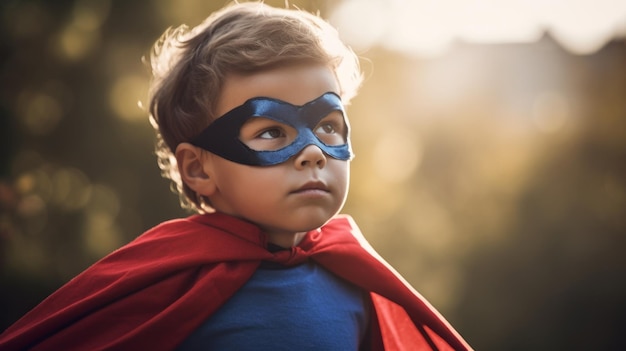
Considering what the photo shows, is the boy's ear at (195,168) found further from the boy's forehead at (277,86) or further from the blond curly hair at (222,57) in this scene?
the boy's forehead at (277,86)

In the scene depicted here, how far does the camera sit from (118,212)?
4.29m

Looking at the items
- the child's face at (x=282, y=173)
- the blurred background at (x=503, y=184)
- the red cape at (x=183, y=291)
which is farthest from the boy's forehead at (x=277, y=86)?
the blurred background at (x=503, y=184)

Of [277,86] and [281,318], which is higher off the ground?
[277,86]

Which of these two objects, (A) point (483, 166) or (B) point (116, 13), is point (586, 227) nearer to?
(A) point (483, 166)

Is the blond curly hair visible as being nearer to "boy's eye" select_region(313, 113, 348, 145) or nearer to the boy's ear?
the boy's ear

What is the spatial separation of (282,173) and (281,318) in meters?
0.47

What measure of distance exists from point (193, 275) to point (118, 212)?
2.40 metres

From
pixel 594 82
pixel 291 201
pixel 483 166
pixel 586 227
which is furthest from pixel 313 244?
pixel 594 82

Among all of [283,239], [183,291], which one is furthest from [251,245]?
[183,291]

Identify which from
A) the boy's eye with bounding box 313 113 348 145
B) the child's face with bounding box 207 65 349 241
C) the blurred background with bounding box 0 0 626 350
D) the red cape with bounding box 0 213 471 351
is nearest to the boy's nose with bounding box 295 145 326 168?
the child's face with bounding box 207 65 349 241

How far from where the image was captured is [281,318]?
6.52ft

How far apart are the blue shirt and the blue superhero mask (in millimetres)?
408

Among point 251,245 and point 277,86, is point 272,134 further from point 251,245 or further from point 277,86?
point 251,245

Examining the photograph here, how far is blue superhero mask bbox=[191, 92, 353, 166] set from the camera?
80.1 inches
